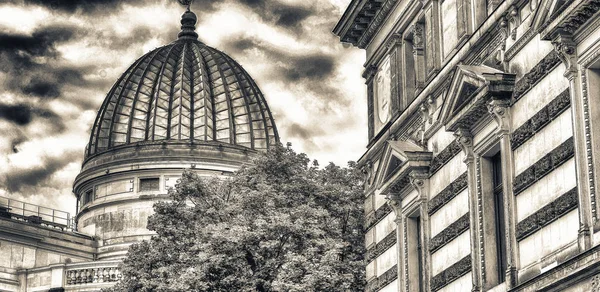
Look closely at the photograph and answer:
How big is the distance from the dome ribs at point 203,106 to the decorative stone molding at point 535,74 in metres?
67.3

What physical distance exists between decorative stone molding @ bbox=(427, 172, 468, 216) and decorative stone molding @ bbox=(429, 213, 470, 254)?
1.93 feet

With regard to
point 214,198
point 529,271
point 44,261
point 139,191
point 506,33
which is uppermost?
point 139,191

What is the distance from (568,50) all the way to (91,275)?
5709 centimetres

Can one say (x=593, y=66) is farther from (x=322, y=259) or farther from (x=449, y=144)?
(x=322, y=259)

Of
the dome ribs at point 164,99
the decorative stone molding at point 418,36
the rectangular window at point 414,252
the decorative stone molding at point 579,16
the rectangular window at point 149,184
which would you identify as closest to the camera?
the decorative stone molding at point 579,16

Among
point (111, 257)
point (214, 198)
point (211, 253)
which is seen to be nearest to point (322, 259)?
point (211, 253)

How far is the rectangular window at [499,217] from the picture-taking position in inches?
1014

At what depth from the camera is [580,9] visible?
69.5ft

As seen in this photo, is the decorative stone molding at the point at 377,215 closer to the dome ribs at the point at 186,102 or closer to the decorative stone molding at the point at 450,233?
the decorative stone molding at the point at 450,233

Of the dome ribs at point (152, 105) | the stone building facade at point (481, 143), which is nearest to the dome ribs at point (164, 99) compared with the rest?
the dome ribs at point (152, 105)

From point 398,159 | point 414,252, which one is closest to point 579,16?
point 398,159

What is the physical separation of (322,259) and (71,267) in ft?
126

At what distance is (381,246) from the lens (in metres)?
33.8

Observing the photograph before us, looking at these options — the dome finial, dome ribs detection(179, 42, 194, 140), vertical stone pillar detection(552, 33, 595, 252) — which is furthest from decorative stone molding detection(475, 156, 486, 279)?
the dome finial
